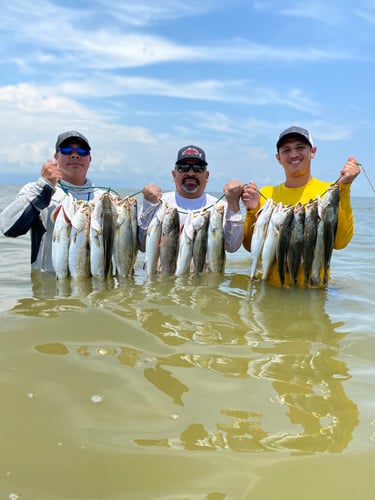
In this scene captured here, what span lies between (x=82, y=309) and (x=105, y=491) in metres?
2.74

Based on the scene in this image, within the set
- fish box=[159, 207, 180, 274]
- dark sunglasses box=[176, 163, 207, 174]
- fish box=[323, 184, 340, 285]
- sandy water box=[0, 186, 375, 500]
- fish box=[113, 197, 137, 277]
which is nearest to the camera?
sandy water box=[0, 186, 375, 500]

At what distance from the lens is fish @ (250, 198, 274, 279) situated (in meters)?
6.11

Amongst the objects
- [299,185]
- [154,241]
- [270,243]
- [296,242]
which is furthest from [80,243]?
[299,185]

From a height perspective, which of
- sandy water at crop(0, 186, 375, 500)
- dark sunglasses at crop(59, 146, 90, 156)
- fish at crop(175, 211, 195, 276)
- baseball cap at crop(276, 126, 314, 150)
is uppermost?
baseball cap at crop(276, 126, 314, 150)

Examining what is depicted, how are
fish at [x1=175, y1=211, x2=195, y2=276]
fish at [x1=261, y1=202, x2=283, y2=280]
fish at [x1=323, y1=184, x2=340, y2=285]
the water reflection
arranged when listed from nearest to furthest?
the water reflection, fish at [x1=323, y1=184, x2=340, y2=285], fish at [x1=261, y1=202, x2=283, y2=280], fish at [x1=175, y1=211, x2=195, y2=276]

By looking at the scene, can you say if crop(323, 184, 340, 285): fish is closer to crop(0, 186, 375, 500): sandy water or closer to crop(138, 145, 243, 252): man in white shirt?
crop(0, 186, 375, 500): sandy water

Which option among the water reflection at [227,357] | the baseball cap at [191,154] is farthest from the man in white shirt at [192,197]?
the water reflection at [227,357]

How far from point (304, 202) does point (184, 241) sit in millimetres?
1778

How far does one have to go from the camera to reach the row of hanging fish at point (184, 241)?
6.41 meters

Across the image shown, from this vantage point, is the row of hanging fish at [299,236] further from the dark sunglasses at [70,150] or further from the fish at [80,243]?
the dark sunglasses at [70,150]

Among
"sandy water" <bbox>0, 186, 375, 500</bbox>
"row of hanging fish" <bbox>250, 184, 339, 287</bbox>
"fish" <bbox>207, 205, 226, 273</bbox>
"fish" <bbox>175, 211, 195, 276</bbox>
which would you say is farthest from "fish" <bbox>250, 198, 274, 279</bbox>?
"sandy water" <bbox>0, 186, 375, 500</bbox>

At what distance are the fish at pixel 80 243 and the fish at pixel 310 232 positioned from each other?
292cm

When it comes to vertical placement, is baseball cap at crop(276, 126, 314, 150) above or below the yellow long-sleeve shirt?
above

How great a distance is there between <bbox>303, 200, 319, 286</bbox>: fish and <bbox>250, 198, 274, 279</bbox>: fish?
50 centimetres
